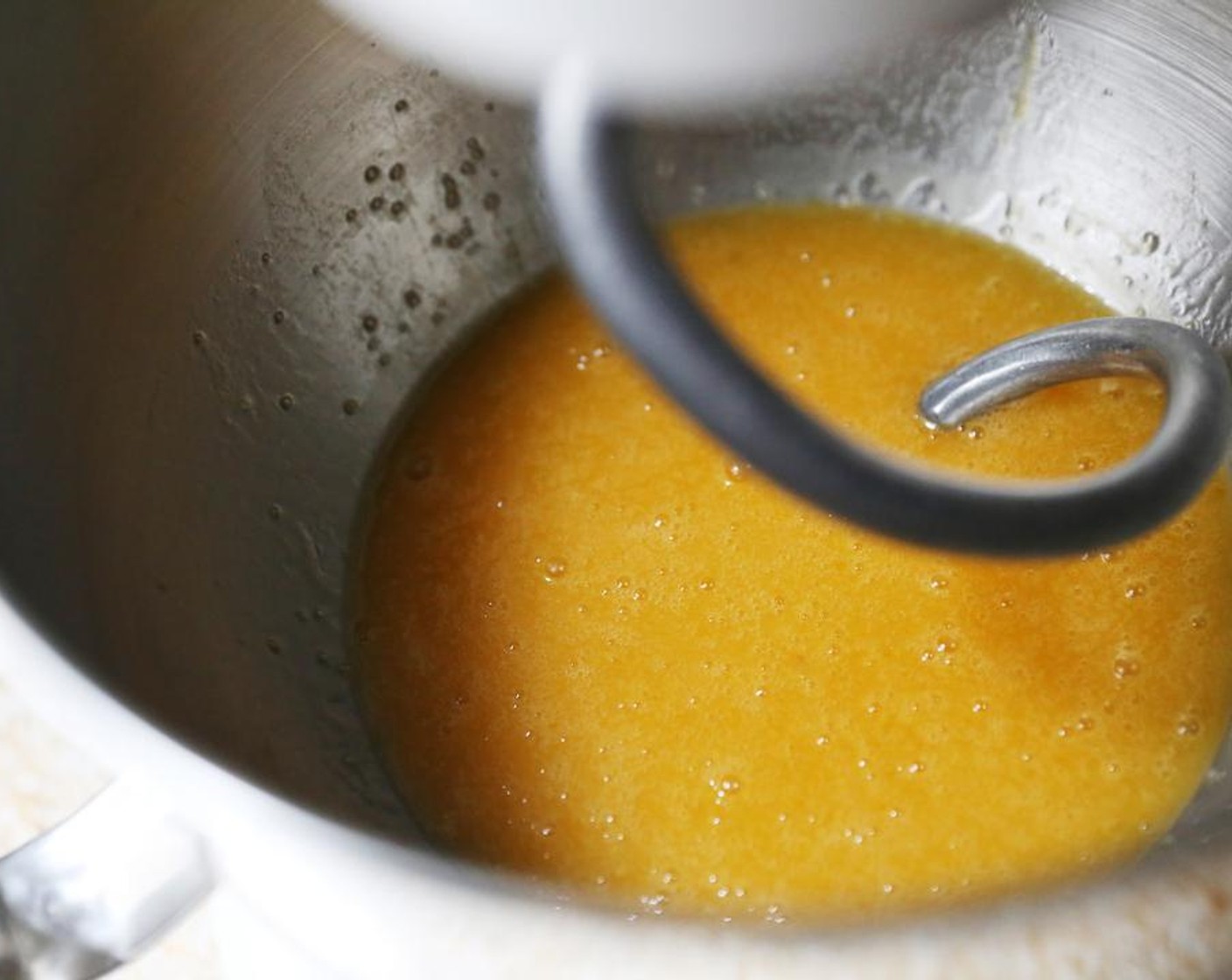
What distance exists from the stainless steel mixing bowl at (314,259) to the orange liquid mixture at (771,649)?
4cm

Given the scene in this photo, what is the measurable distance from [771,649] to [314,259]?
1.07 ft

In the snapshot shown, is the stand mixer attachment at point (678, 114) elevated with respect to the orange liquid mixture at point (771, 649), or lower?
elevated

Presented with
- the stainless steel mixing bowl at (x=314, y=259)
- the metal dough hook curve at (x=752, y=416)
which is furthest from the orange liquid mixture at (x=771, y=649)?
the metal dough hook curve at (x=752, y=416)

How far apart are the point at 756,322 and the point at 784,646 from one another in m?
0.22

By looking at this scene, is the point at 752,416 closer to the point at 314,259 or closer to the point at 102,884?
the point at 102,884

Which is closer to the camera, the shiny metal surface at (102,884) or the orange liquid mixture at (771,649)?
the shiny metal surface at (102,884)

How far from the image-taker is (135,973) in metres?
0.64

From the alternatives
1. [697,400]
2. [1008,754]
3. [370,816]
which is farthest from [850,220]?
[697,400]

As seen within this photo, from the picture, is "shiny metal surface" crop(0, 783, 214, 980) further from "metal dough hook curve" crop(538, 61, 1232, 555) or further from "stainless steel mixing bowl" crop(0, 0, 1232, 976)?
"metal dough hook curve" crop(538, 61, 1232, 555)

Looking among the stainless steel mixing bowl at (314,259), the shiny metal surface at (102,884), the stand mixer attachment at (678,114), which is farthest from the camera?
the stainless steel mixing bowl at (314,259)

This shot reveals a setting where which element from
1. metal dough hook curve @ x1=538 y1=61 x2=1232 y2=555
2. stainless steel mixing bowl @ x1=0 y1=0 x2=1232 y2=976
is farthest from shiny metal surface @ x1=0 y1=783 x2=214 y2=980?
metal dough hook curve @ x1=538 y1=61 x2=1232 y2=555

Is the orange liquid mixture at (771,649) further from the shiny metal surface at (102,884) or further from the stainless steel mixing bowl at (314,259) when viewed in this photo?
the shiny metal surface at (102,884)

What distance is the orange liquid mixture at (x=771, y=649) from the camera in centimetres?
64

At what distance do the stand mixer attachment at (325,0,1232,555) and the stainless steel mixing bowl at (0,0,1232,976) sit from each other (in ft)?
0.37
